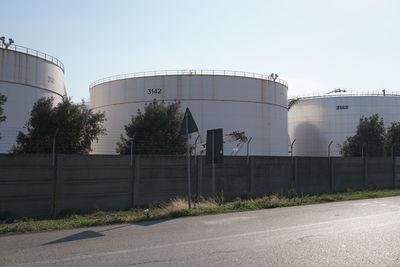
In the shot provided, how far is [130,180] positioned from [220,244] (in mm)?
6660

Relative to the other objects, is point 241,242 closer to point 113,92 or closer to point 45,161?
point 45,161

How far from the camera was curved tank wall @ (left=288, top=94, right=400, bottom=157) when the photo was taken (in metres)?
48.9

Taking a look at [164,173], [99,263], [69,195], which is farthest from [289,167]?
[99,263]

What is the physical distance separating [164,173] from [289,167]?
6.77m

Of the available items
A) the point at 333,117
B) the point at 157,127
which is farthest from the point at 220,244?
the point at 333,117

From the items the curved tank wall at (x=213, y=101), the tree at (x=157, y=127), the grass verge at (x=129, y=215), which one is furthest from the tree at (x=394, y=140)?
the grass verge at (x=129, y=215)

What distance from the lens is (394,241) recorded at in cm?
691

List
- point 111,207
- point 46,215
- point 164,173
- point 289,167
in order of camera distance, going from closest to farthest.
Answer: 1. point 46,215
2. point 111,207
3. point 164,173
4. point 289,167

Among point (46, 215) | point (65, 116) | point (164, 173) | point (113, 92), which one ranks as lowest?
point (46, 215)

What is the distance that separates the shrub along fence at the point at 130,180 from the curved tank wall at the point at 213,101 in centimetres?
1701

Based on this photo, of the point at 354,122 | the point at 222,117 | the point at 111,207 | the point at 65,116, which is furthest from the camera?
the point at 354,122

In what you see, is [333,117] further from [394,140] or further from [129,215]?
[129,215]

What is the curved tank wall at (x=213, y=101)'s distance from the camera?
36.2 m

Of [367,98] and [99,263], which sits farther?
[367,98]
